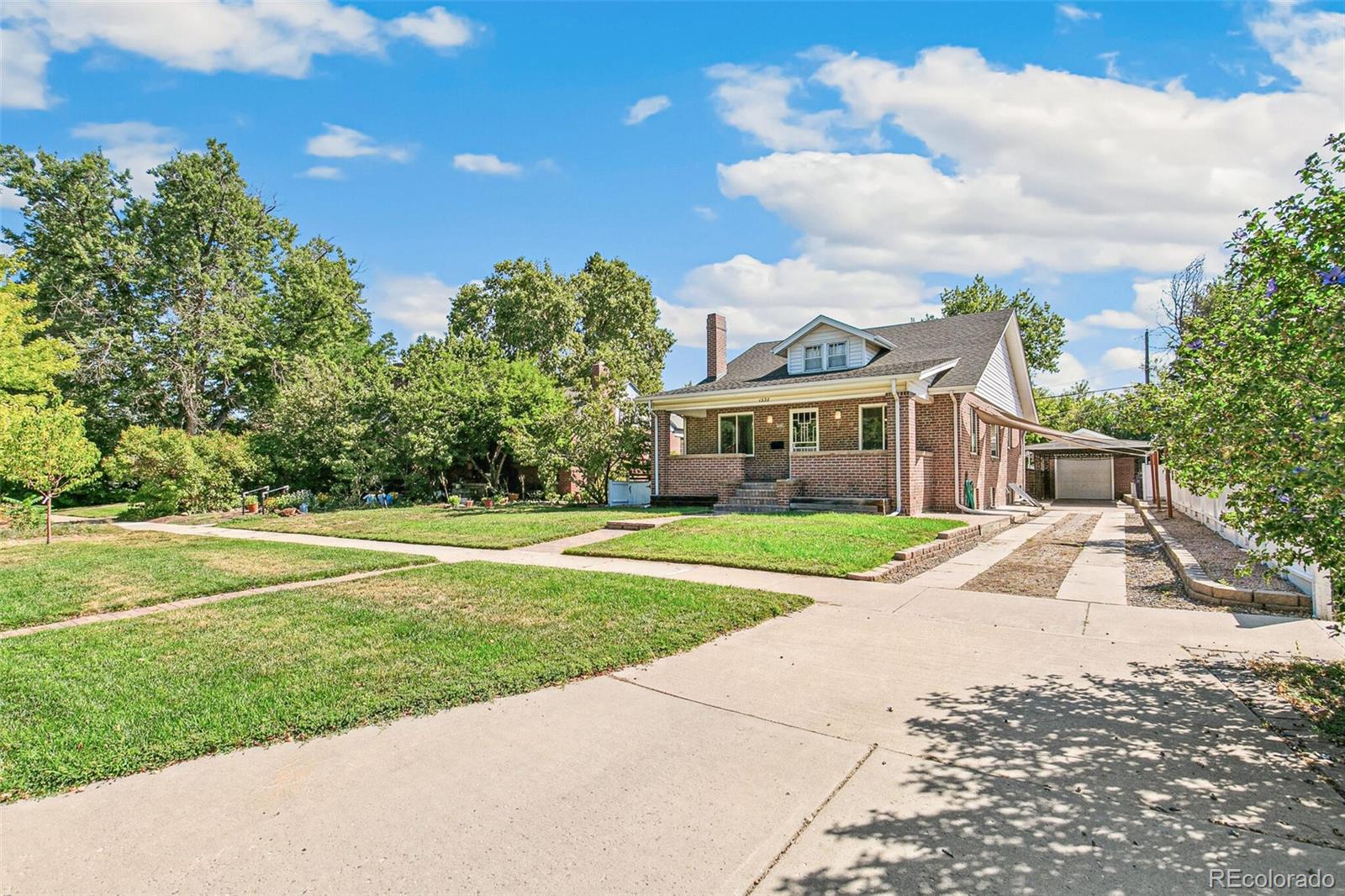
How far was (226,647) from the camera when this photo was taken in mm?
5023

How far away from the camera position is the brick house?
15.9 meters

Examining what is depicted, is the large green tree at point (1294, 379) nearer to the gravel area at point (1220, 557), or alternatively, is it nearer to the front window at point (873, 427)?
the gravel area at point (1220, 557)

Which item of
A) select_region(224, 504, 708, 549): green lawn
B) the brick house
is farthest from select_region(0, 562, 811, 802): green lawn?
the brick house

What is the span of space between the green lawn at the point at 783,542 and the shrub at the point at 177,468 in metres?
15.7

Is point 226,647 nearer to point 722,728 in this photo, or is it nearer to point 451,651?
point 451,651

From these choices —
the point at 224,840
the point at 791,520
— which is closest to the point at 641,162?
the point at 791,520

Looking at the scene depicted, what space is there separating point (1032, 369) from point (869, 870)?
39576mm

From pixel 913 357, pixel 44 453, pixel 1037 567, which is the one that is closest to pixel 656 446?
pixel 913 357

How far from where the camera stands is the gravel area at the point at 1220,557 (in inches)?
256

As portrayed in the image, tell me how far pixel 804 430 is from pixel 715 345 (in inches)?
250

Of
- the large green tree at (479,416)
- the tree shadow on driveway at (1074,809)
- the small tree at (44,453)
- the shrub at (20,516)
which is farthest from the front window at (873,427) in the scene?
the shrub at (20,516)

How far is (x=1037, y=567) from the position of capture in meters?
8.98

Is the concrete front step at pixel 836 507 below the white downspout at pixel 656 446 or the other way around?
below

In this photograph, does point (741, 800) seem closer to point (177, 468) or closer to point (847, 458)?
point (847, 458)
